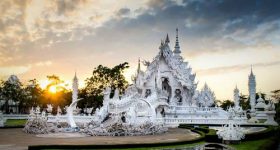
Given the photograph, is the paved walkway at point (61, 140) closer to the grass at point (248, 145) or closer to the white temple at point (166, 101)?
the grass at point (248, 145)

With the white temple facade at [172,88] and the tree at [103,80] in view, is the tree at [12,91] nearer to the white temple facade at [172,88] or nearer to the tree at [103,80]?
the tree at [103,80]

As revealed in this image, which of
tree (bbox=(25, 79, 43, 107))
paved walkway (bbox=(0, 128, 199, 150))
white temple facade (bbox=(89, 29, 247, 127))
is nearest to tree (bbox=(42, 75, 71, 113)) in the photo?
tree (bbox=(25, 79, 43, 107))

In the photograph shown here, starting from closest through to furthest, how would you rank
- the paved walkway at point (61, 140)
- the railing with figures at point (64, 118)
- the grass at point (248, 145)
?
the grass at point (248, 145) → the paved walkway at point (61, 140) → the railing with figures at point (64, 118)

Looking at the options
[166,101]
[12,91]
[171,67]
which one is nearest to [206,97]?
[171,67]

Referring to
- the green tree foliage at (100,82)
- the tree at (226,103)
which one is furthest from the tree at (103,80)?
the tree at (226,103)

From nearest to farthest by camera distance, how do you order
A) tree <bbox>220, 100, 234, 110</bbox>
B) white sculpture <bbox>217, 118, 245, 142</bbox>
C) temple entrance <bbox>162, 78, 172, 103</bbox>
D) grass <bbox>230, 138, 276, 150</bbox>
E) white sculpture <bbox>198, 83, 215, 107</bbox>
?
grass <bbox>230, 138, 276, 150</bbox> → white sculpture <bbox>217, 118, 245, 142</bbox> → temple entrance <bbox>162, 78, 172, 103</bbox> → white sculpture <bbox>198, 83, 215, 107</bbox> → tree <bbox>220, 100, 234, 110</bbox>

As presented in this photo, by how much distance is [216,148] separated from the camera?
16766 mm

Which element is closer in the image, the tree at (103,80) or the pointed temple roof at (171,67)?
the pointed temple roof at (171,67)

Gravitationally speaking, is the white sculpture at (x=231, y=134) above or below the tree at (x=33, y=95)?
below

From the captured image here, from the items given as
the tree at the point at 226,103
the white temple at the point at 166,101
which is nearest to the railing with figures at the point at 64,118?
the white temple at the point at 166,101

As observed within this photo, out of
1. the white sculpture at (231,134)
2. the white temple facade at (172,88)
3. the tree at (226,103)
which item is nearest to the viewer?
the white sculpture at (231,134)

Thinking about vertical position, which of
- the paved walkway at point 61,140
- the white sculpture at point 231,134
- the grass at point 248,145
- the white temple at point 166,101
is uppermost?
the white temple at point 166,101

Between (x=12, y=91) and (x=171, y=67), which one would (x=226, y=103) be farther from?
(x=12, y=91)

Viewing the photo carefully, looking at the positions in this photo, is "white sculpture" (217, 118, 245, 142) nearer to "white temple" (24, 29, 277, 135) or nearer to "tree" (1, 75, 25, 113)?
"white temple" (24, 29, 277, 135)
